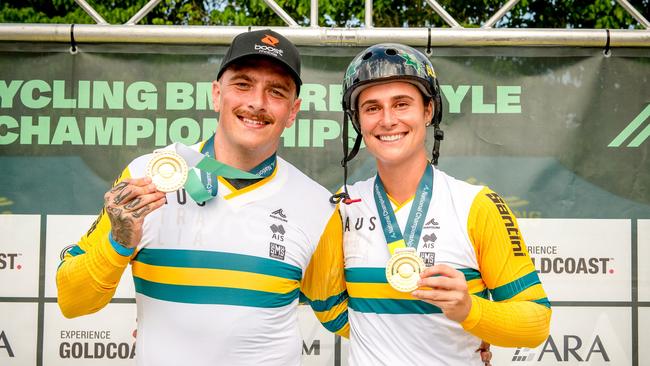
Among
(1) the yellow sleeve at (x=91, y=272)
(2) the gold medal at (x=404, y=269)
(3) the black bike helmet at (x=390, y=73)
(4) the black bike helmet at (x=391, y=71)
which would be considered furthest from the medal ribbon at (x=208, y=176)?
(2) the gold medal at (x=404, y=269)

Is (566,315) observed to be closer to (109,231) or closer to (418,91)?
(418,91)

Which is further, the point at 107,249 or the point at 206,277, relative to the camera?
the point at 206,277

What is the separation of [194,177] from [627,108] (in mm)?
3176

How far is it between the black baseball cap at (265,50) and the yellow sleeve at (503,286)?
98cm

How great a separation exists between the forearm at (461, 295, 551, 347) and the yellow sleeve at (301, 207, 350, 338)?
0.68 m

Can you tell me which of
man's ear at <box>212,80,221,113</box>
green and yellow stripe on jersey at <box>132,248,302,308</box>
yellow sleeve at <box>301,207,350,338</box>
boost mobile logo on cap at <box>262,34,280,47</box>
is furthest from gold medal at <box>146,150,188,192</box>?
yellow sleeve at <box>301,207,350,338</box>

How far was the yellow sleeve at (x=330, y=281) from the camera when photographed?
2688 mm

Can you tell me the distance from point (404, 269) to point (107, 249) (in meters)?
1.09

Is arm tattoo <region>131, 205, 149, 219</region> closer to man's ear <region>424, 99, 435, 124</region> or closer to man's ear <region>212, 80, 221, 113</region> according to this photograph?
man's ear <region>212, 80, 221, 113</region>


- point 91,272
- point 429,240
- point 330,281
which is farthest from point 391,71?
point 91,272

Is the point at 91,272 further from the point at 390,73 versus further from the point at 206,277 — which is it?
the point at 390,73

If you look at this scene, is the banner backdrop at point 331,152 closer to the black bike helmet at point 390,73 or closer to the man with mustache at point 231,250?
the black bike helmet at point 390,73

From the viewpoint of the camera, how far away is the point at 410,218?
8.23 ft

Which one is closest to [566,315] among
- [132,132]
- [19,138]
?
[132,132]
